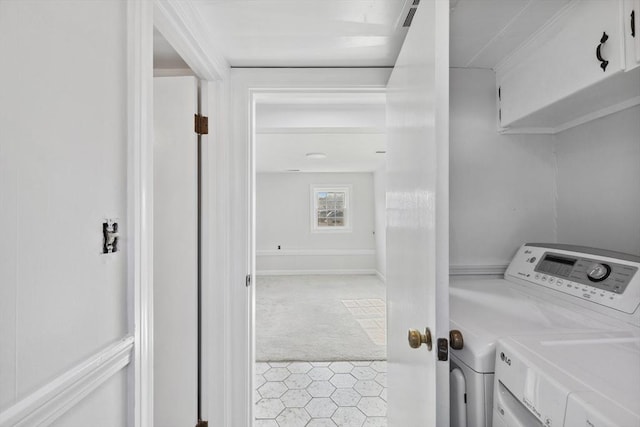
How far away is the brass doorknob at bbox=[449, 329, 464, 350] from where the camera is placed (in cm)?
87

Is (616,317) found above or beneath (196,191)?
Result: beneath

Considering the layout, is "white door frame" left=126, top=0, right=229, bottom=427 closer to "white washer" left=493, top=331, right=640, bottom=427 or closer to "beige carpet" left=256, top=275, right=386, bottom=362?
"white washer" left=493, top=331, right=640, bottom=427

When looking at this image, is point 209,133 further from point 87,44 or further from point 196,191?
point 87,44

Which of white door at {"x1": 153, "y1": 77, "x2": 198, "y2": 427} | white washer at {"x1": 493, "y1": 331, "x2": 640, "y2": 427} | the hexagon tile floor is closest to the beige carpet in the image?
the hexagon tile floor

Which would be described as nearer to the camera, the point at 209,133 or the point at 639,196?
the point at 639,196

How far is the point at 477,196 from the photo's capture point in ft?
5.71

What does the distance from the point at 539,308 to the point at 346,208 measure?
595cm

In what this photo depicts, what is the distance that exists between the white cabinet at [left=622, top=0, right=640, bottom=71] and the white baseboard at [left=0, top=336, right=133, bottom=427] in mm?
1673

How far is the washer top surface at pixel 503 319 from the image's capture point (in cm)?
87

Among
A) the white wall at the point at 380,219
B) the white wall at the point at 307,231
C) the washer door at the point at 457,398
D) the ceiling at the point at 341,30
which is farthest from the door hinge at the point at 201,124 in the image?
the white wall at the point at 307,231

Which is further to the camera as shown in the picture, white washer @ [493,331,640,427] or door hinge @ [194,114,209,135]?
door hinge @ [194,114,209,135]

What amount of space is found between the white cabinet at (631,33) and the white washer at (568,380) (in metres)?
0.81

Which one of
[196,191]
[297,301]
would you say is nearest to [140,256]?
[196,191]

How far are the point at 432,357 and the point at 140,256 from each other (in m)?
0.91
